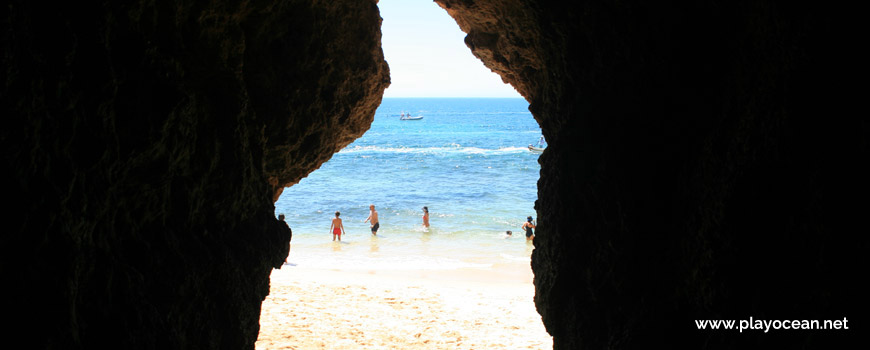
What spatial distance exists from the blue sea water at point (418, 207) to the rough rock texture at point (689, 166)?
8.83 metres

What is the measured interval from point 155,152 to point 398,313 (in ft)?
21.0

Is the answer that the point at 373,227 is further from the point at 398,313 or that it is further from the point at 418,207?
the point at 398,313

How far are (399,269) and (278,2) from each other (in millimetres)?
9464

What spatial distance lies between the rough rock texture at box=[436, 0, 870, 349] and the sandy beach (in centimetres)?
312

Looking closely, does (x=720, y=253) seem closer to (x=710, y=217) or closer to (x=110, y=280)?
(x=710, y=217)

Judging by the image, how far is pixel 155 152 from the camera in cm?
311

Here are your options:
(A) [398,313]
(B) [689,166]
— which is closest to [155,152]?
(B) [689,166]

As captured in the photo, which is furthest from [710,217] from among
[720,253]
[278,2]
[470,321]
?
[470,321]

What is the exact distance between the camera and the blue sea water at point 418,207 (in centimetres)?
1455

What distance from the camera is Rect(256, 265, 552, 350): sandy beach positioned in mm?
7754

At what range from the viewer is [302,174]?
5777 mm

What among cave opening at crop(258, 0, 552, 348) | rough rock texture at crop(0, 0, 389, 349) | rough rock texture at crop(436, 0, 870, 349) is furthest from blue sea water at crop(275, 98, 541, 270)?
rough rock texture at crop(0, 0, 389, 349)

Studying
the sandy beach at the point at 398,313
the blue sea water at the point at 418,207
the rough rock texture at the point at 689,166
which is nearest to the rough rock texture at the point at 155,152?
the rough rock texture at the point at 689,166

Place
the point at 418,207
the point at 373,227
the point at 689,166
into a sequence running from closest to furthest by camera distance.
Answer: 1. the point at 689,166
2. the point at 373,227
3. the point at 418,207
